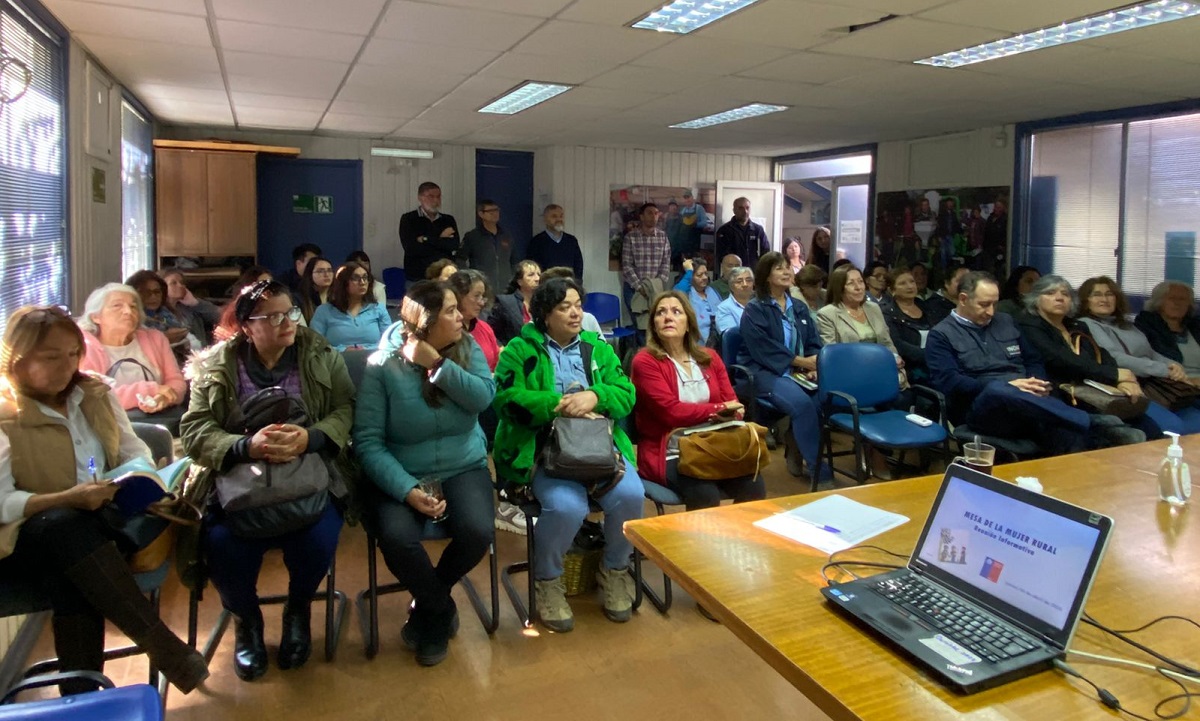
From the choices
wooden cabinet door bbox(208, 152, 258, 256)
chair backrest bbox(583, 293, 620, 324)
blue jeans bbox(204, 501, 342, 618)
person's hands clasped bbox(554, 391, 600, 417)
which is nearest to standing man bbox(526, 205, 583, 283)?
chair backrest bbox(583, 293, 620, 324)

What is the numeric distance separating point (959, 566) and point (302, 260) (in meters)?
6.32

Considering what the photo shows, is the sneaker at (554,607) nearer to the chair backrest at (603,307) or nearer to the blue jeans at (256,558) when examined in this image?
the blue jeans at (256,558)

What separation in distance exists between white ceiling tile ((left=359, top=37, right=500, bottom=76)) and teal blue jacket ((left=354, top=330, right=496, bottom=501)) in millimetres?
2179

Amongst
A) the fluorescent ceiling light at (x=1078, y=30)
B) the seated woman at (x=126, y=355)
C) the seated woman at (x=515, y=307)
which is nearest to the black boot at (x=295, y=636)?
the seated woman at (x=126, y=355)

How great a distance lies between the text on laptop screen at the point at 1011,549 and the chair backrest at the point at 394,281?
7616 mm

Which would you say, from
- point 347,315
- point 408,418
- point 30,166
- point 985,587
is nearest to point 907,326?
point 347,315

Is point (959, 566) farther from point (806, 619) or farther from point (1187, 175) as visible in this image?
point (1187, 175)

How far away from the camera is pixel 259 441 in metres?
2.46


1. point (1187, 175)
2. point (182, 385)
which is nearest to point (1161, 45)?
point (1187, 175)

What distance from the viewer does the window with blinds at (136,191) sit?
5738mm

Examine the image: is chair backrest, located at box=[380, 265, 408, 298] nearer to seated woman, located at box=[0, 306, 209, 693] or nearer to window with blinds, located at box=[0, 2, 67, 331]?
window with blinds, located at box=[0, 2, 67, 331]

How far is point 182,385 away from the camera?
3.59 metres

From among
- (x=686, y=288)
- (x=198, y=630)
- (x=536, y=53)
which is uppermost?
(x=536, y=53)

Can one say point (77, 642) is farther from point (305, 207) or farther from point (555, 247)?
point (305, 207)
